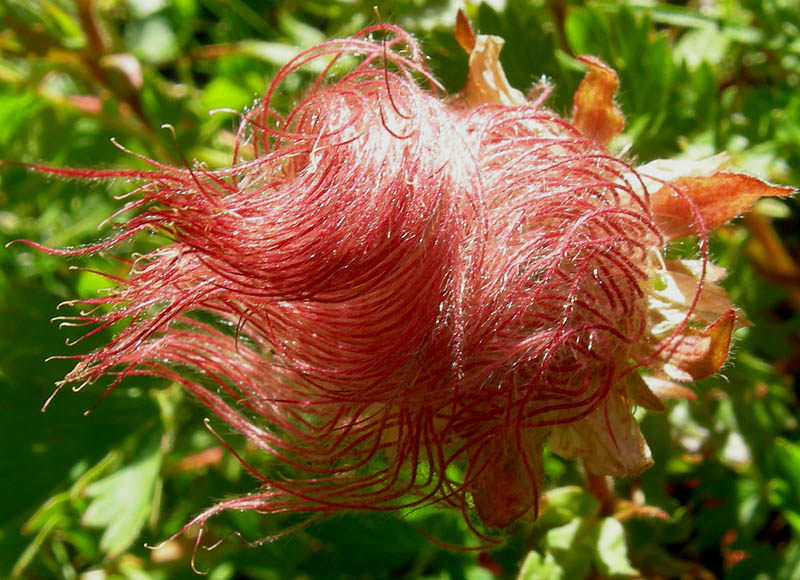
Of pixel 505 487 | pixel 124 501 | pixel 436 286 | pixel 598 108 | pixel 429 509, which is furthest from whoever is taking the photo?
pixel 124 501

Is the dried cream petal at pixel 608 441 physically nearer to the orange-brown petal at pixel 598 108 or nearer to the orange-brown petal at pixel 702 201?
the orange-brown petal at pixel 702 201

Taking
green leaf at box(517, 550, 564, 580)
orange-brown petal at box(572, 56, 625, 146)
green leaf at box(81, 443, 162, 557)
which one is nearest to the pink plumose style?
orange-brown petal at box(572, 56, 625, 146)

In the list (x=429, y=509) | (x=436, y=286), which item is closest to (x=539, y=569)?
(x=429, y=509)

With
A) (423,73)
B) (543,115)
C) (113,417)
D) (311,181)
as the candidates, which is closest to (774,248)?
(543,115)

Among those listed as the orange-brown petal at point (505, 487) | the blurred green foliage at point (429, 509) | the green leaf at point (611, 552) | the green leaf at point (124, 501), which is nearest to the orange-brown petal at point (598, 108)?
the blurred green foliage at point (429, 509)

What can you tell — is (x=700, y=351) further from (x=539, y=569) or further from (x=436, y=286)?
(x=539, y=569)

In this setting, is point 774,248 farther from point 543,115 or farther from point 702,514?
point 543,115
